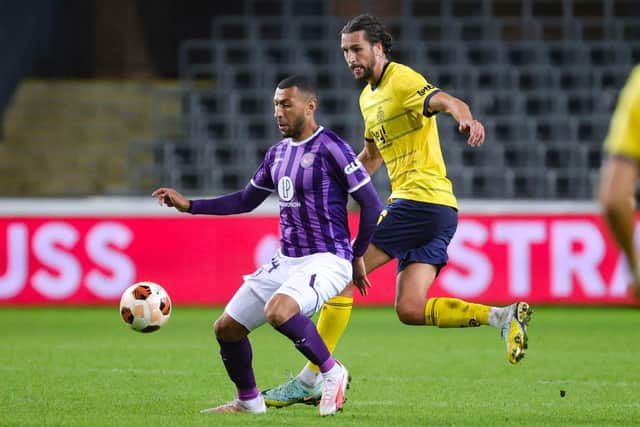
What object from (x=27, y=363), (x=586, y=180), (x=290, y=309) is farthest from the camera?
(x=586, y=180)

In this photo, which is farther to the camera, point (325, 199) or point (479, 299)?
point (479, 299)

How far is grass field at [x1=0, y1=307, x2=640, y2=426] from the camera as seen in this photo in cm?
581

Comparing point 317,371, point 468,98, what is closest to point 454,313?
point 317,371

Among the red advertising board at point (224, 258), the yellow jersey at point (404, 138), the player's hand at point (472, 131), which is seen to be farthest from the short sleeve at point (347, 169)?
the red advertising board at point (224, 258)

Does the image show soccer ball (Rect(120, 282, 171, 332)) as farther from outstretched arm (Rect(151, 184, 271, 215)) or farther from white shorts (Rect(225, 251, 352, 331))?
white shorts (Rect(225, 251, 352, 331))

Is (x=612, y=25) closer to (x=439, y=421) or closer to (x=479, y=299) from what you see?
(x=479, y=299)

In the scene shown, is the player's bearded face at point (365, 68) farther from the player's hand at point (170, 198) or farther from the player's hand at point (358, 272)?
the player's hand at point (170, 198)

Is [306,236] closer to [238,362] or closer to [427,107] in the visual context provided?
[238,362]

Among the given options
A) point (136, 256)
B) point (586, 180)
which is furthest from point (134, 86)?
point (586, 180)

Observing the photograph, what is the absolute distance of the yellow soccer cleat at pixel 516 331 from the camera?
19.4ft

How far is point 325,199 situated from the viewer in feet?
19.2

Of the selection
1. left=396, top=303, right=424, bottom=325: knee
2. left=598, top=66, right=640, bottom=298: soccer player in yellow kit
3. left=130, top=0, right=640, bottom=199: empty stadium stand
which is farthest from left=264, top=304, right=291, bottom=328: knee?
left=130, top=0, right=640, bottom=199: empty stadium stand

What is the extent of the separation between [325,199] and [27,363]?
3238 millimetres

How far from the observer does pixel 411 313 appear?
6371 mm
